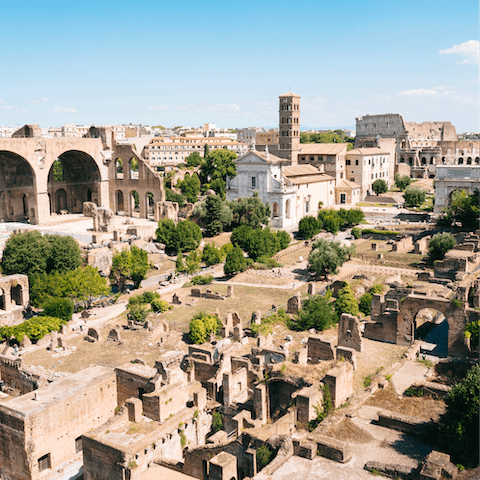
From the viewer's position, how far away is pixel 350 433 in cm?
1775

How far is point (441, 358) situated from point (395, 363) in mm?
2405

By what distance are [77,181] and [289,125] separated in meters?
30.1

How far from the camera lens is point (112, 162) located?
70.5m

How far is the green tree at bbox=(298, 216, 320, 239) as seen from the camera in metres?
59.6

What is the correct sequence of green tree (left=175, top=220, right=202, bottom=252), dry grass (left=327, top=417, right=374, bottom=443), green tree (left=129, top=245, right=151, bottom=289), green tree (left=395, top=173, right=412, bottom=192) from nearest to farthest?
1. dry grass (left=327, top=417, right=374, bottom=443)
2. green tree (left=129, top=245, right=151, bottom=289)
3. green tree (left=175, top=220, right=202, bottom=252)
4. green tree (left=395, top=173, right=412, bottom=192)

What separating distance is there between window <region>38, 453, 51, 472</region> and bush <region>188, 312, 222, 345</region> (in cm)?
1120

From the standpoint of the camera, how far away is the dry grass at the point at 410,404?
1889 cm

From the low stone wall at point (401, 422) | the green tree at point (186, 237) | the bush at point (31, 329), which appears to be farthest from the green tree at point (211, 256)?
the low stone wall at point (401, 422)

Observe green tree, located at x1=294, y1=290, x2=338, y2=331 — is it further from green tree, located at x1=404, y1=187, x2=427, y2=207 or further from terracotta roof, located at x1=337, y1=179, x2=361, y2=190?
terracotta roof, located at x1=337, y1=179, x2=361, y2=190

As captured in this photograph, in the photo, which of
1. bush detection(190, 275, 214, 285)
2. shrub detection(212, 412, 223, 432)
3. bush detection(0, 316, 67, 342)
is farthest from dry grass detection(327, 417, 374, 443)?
bush detection(190, 275, 214, 285)

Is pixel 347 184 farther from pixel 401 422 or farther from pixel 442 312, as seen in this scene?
pixel 401 422

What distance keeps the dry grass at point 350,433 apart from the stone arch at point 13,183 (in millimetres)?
51340

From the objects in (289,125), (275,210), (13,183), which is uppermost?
(289,125)

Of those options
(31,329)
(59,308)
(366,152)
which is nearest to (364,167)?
(366,152)
